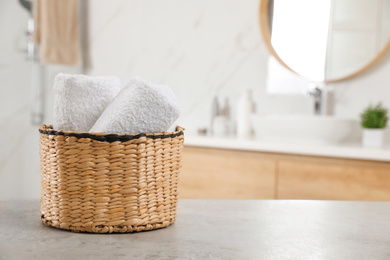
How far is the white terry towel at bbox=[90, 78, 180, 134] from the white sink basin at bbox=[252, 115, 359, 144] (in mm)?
1524

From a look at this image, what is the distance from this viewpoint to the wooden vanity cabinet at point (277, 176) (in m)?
1.95

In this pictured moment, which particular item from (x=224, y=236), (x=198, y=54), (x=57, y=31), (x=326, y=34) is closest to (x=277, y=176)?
(x=326, y=34)

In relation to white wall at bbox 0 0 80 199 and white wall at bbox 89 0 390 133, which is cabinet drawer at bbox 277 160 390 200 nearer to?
white wall at bbox 89 0 390 133

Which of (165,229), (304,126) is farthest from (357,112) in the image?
(165,229)

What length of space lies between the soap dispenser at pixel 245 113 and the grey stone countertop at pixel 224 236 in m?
1.69

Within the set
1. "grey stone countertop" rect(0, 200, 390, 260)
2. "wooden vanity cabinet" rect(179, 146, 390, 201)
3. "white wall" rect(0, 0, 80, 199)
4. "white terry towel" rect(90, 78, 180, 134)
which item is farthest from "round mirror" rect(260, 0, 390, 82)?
"white terry towel" rect(90, 78, 180, 134)

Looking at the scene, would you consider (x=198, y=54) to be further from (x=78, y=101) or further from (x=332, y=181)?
(x=78, y=101)

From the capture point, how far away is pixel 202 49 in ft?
9.32

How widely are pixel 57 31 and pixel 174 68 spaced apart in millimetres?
765

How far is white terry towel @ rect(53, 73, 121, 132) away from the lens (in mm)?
778

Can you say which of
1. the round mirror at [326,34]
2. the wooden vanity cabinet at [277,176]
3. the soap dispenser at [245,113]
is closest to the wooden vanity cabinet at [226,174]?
the wooden vanity cabinet at [277,176]

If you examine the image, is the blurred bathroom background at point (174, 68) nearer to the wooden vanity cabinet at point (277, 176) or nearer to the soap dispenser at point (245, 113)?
the soap dispenser at point (245, 113)

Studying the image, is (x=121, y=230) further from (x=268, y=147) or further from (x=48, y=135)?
(x=268, y=147)

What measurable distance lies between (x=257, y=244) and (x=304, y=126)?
5.35ft
